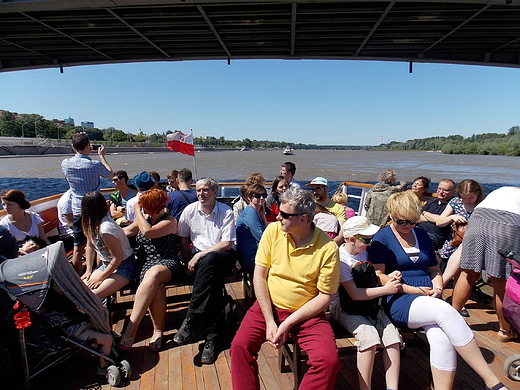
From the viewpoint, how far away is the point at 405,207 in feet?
6.59

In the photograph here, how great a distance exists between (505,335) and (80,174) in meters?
4.00

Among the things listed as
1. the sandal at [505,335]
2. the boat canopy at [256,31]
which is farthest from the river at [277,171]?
the sandal at [505,335]

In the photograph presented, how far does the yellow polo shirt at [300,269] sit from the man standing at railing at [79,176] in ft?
7.13

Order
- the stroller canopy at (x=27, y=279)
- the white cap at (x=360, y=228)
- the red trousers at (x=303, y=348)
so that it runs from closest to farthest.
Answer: the red trousers at (x=303, y=348) < the stroller canopy at (x=27, y=279) < the white cap at (x=360, y=228)

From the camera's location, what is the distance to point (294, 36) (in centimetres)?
876

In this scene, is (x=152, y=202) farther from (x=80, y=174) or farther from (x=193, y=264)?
(x=80, y=174)

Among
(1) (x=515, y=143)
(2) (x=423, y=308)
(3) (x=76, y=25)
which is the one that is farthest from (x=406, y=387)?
(1) (x=515, y=143)

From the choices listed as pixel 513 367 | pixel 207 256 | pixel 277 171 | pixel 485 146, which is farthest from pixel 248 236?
pixel 485 146

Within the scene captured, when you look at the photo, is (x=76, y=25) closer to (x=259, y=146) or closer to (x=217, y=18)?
(x=217, y=18)

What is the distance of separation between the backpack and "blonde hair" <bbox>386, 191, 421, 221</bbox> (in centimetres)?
36

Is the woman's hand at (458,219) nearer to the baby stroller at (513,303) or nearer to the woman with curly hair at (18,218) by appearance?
the baby stroller at (513,303)

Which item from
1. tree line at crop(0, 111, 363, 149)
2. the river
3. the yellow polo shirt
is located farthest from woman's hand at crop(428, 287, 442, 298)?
tree line at crop(0, 111, 363, 149)

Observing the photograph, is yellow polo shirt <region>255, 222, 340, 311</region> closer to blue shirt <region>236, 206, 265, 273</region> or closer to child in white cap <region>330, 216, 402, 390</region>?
child in white cap <region>330, 216, 402, 390</region>

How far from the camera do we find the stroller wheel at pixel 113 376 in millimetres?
1994
